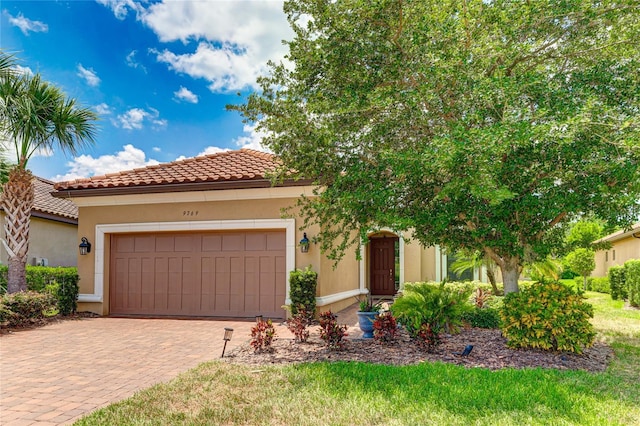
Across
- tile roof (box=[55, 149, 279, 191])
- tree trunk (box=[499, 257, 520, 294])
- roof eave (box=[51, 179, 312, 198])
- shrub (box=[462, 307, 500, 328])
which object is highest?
tile roof (box=[55, 149, 279, 191])

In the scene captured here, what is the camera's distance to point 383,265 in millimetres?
20188

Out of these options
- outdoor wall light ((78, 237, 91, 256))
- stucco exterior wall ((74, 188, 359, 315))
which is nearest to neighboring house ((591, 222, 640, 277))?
stucco exterior wall ((74, 188, 359, 315))

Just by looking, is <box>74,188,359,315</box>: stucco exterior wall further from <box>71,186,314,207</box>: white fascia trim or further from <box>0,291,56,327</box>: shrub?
<box>0,291,56,327</box>: shrub

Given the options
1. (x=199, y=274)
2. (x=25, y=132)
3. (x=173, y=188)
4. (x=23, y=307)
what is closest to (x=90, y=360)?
(x=23, y=307)

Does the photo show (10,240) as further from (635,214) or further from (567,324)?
(635,214)

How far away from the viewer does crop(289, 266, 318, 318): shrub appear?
11.0m

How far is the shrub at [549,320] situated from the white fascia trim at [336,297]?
16.3ft

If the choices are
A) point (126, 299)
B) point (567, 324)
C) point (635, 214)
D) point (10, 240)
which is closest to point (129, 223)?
point (126, 299)

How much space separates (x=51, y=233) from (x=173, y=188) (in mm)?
8606

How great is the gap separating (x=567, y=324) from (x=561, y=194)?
207cm

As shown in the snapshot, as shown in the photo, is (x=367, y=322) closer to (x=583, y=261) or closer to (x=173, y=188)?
(x=173, y=188)

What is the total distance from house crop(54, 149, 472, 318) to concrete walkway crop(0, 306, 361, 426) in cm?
99

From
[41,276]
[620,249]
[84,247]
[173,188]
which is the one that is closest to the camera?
[173,188]

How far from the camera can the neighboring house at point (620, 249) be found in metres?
19.4
